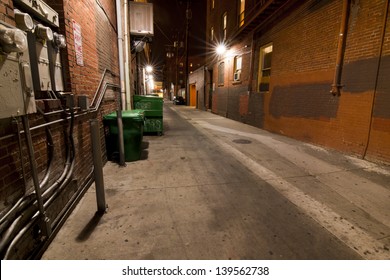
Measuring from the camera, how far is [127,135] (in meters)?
4.56

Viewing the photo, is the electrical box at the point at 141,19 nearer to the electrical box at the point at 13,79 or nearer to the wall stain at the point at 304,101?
the wall stain at the point at 304,101

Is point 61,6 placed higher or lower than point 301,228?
higher

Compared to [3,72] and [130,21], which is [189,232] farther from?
[130,21]

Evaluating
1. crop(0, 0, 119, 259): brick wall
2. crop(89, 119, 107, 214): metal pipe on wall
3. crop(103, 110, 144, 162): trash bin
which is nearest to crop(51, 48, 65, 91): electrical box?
crop(0, 0, 119, 259): brick wall

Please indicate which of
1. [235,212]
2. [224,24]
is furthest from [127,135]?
[224,24]

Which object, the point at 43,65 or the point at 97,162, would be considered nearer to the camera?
the point at 43,65

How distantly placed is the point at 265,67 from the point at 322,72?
371 centimetres

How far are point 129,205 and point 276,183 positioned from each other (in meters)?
2.44

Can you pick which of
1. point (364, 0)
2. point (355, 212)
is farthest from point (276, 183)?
point (364, 0)

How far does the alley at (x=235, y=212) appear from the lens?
81.7 inches

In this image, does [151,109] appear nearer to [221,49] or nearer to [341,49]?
[341,49]

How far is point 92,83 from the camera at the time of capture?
3.85 m

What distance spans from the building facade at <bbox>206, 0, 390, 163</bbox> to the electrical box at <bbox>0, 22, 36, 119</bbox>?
5.93m
